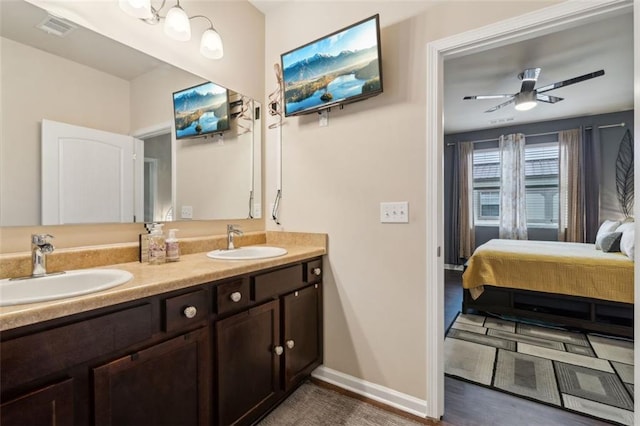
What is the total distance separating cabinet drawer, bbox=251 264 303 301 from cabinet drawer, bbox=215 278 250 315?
0.16 ft

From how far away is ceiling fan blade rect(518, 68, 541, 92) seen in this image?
293cm

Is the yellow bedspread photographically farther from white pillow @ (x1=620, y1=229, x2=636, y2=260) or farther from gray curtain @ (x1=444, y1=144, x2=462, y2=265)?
gray curtain @ (x1=444, y1=144, x2=462, y2=265)

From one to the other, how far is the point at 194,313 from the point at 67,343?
0.39 metres

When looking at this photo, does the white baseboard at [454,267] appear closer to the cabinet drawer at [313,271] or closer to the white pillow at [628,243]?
the white pillow at [628,243]

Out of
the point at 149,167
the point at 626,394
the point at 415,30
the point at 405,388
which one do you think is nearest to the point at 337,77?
the point at 415,30

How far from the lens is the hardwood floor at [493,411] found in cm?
158

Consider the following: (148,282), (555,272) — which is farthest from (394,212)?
(555,272)

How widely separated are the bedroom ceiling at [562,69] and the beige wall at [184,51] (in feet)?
5.46

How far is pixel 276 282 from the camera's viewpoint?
156 cm

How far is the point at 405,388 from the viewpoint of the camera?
1.69 meters

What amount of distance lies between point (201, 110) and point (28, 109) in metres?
0.82

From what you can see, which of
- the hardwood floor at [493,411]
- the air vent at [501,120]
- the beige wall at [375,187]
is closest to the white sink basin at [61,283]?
the beige wall at [375,187]

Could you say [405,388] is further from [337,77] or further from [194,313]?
[337,77]

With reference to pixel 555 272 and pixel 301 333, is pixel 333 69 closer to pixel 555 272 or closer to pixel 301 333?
pixel 301 333
